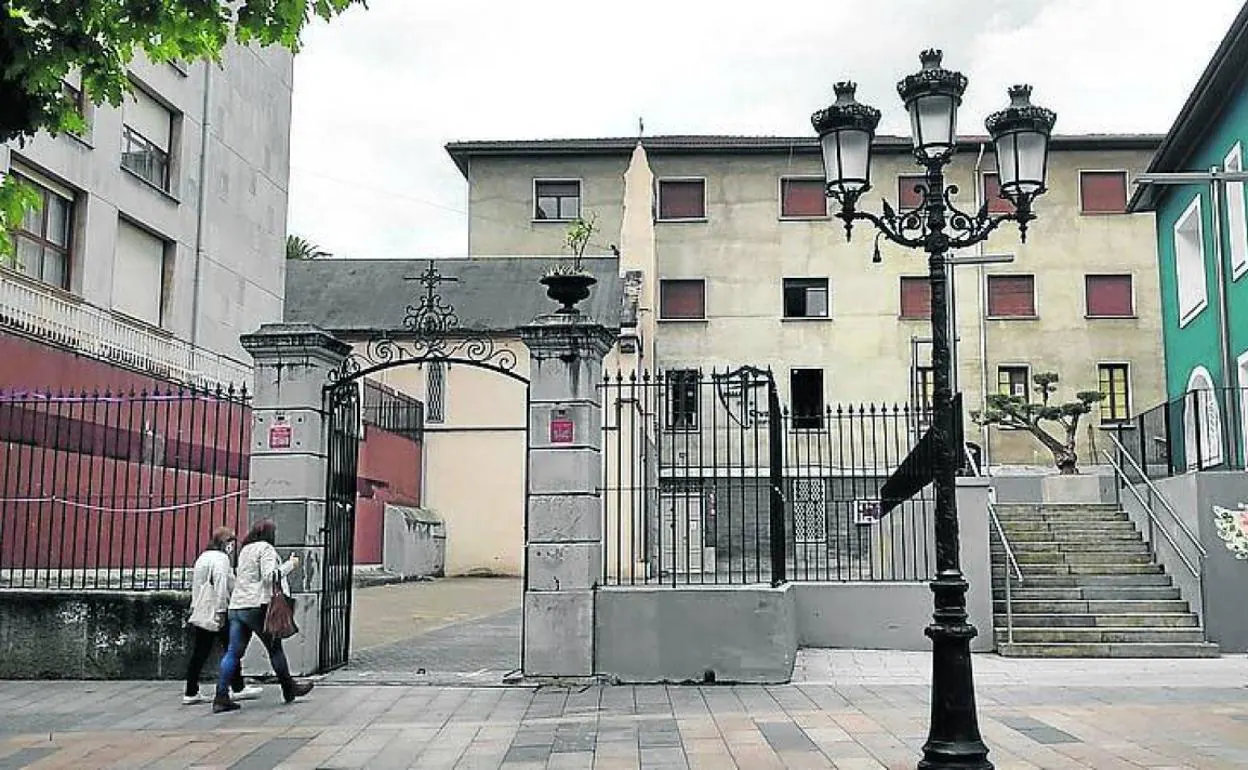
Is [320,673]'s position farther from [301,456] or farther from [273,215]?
[273,215]

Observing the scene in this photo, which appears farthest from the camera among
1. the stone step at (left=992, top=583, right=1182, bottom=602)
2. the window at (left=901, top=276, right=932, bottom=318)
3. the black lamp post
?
the window at (left=901, top=276, right=932, bottom=318)

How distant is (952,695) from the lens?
24.9 feet

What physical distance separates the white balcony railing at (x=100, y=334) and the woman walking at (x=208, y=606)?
314 inches

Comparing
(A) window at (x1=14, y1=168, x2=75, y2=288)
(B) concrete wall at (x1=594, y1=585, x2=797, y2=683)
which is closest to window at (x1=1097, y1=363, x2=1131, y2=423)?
(B) concrete wall at (x1=594, y1=585, x2=797, y2=683)

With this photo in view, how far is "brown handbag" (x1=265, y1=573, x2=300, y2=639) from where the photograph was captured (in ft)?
35.2

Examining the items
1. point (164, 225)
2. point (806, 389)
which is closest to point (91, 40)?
point (164, 225)

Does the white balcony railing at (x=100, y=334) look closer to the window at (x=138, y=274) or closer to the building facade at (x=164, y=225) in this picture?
the building facade at (x=164, y=225)

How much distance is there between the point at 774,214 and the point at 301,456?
28.2m

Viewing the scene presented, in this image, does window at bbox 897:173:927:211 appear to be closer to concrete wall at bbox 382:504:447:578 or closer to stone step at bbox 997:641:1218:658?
concrete wall at bbox 382:504:447:578

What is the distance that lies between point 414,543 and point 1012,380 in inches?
717

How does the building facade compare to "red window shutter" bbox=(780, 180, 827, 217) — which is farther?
"red window shutter" bbox=(780, 180, 827, 217)

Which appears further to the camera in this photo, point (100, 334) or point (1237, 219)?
point (100, 334)

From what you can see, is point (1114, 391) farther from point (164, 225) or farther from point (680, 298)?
point (164, 225)

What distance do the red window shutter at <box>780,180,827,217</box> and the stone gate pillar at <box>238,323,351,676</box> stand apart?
27880 millimetres
